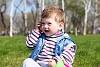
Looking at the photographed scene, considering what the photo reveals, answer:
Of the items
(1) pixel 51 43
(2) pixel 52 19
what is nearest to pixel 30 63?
(1) pixel 51 43

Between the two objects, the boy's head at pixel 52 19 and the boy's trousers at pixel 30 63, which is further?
the boy's head at pixel 52 19

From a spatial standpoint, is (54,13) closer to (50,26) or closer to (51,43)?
(50,26)

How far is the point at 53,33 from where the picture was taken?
403 centimetres

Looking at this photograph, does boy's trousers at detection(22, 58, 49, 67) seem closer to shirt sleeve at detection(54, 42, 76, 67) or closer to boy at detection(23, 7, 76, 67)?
boy at detection(23, 7, 76, 67)

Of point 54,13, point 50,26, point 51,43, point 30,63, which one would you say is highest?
point 54,13

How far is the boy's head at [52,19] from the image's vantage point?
3.91 metres

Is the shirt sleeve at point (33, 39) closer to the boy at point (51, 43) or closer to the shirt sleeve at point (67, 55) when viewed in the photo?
the boy at point (51, 43)

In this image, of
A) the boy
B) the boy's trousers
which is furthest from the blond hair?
the boy's trousers

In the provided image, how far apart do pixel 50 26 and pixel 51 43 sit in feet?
0.74

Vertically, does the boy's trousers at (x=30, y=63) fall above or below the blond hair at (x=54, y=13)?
below

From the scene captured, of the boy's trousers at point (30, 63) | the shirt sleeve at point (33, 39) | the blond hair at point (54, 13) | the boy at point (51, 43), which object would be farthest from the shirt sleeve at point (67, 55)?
the shirt sleeve at point (33, 39)

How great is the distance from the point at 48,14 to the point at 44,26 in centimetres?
16

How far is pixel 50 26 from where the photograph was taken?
3961 millimetres

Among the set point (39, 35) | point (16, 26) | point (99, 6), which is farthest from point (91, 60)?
point (16, 26)
